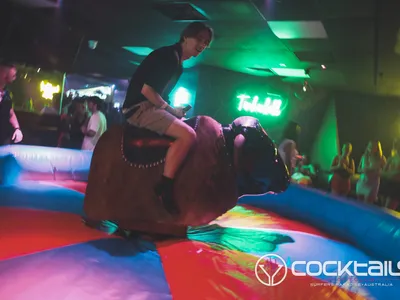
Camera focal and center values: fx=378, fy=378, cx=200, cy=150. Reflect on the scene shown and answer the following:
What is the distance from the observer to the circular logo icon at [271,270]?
2.30 m

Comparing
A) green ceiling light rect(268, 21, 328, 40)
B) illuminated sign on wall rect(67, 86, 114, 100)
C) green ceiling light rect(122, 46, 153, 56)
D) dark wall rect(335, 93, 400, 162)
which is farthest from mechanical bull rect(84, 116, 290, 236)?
dark wall rect(335, 93, 400, 162)

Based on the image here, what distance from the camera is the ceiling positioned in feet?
15.4

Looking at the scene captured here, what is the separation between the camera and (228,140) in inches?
122

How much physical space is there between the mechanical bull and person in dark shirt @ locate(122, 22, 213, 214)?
0.09 meters

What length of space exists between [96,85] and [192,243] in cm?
470

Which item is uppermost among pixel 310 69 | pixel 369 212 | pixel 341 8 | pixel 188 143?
pixel 341 8

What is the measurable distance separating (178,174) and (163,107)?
52cm

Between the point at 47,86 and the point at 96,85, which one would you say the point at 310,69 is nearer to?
the point at 96,85

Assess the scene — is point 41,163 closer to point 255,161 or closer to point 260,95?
point 255,161

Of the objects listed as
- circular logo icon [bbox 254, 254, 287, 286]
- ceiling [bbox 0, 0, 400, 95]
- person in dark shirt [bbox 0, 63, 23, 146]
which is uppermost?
ceiling [bbox 0, 0, 400, 95]

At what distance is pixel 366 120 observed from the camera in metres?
6.50

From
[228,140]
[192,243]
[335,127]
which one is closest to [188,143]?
[228,140]

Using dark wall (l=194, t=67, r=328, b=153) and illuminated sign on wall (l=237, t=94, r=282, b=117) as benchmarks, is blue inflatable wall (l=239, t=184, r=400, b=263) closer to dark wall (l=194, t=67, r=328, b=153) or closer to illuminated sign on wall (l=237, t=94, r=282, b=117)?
dark wall (l=194, t=67, r=328, b=153)

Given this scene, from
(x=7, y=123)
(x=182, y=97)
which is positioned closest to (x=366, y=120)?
(x=182, y=97)
